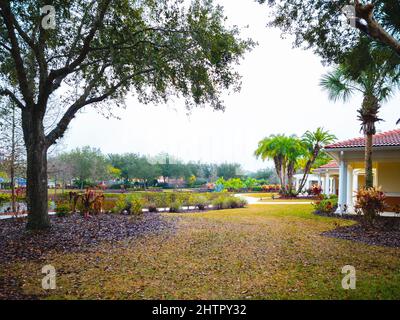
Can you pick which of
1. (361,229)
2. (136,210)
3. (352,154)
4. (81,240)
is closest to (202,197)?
(136,210)

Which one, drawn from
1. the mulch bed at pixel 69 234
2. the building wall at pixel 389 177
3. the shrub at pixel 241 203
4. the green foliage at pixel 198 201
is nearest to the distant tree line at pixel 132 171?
the green foliage at pixel 198 201

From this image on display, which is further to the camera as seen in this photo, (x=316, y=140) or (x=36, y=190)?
(x=316, y=140)

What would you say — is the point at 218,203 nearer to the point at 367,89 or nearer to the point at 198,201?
the point at 198,201

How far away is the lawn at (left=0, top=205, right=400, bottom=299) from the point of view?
4898 millimetres

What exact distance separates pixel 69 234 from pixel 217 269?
548cm

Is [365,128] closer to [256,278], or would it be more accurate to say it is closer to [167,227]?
[167,227]

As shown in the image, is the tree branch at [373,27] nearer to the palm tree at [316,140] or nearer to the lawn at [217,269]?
the lawn at [217,269]

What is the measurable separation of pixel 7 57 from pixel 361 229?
1408 cm

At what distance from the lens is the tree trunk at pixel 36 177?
32.1 feet

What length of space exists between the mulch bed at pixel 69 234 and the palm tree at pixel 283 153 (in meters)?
24.8

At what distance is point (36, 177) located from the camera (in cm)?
982

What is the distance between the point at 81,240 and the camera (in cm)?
888

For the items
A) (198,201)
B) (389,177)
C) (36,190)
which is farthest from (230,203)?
(36,190)

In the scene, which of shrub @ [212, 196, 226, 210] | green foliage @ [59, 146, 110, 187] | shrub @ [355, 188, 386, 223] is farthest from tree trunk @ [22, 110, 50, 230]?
green foliage @ [59, 146, 110, 187]
